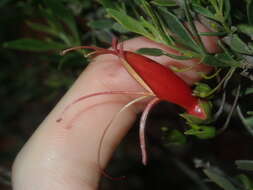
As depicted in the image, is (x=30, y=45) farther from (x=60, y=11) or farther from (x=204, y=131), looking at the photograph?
(x=204, y=131)

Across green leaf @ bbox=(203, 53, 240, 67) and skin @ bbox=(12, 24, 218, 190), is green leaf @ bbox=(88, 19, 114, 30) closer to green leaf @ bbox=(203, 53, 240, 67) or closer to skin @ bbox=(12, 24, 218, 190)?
skin @ bbox=(12, 24, 218, 190)

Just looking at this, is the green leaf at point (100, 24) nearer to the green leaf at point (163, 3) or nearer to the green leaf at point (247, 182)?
the green leaf at point (163, 3)

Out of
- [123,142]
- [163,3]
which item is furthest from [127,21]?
[123,142]

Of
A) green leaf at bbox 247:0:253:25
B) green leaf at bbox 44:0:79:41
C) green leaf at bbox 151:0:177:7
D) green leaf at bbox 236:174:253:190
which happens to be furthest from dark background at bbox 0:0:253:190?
green leaf at bbox 247:0:253:25

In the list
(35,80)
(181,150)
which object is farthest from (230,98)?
(181,150)

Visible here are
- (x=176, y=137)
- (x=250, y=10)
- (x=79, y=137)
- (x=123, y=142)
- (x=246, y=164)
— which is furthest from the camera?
(x=123, y=142)

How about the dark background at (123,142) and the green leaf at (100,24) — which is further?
the dark background at (123,142)

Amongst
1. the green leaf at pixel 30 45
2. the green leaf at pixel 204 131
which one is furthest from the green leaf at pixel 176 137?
the green leaf at pixel 30 45
